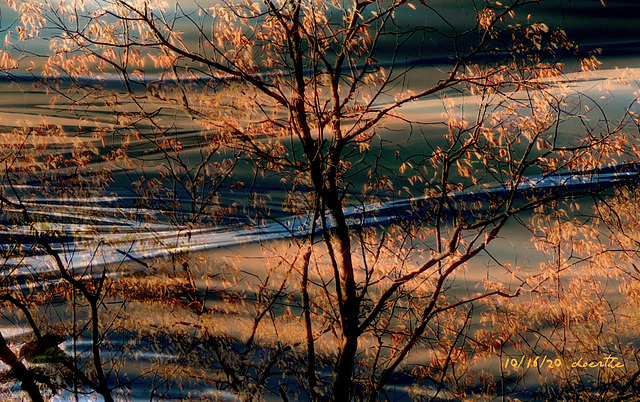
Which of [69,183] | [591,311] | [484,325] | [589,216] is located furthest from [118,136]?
[591,311]

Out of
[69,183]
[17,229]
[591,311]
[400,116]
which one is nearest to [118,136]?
[69,183]

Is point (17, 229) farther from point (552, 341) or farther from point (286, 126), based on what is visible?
point (552, 341)

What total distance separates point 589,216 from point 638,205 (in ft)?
1.33

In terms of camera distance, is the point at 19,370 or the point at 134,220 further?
the point at 134,220

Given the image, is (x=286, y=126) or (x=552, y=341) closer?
(x=286, y=126)

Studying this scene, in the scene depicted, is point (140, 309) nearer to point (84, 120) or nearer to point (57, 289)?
point (57, 289)

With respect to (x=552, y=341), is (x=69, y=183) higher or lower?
higher

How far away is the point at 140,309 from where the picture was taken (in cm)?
368

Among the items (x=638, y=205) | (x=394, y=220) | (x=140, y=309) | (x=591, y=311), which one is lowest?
(x=140, y=309)

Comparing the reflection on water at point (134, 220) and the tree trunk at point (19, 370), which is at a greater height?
the reflection on water at point (134, 220)

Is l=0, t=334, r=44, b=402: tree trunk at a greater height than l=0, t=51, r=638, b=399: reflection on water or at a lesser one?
lesser

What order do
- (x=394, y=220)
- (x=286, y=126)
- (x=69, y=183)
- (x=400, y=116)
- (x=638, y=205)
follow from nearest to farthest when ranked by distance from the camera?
(x=400, y=116), (x=286, y=126), (x=394, y=220), (x=638, y=205), (x=69, y=183)

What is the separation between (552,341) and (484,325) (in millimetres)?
512

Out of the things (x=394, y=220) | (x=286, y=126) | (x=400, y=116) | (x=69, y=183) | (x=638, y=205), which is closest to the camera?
(x=400, y=116)
